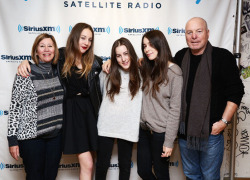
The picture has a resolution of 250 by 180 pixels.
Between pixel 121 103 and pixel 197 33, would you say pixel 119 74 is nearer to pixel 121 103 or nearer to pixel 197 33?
pixel 121 103

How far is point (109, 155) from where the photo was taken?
70.0 inches

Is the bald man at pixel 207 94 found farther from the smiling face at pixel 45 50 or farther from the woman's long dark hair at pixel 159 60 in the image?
the smiling face at pixel 45 50

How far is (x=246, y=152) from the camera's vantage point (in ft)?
7.88

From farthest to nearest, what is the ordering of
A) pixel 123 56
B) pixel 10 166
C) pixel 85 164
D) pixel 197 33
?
pixel 10 166 < pixel 85 164 < pixel 123 56 < pixel 197 33

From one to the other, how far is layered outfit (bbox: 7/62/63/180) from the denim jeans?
1.01 metres

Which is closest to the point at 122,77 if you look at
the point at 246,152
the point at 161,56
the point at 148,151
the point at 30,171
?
the point at 161,56

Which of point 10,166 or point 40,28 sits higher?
point 40,28

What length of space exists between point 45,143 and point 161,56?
1.08 meters

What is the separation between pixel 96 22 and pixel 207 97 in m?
1.26

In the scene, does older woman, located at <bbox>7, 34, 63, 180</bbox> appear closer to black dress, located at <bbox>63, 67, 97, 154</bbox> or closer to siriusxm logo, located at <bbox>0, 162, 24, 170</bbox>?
black dress, located at <bbox>63, 67, 97, 154</bbox>

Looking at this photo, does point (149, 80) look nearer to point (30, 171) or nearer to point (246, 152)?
point (30, 171)

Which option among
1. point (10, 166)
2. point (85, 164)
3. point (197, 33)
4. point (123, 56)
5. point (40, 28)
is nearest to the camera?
point (197, 33)

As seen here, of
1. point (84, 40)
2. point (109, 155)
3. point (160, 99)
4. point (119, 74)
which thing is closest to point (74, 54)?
point (84, 40)

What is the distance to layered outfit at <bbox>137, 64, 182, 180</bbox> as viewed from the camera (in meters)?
1.55
